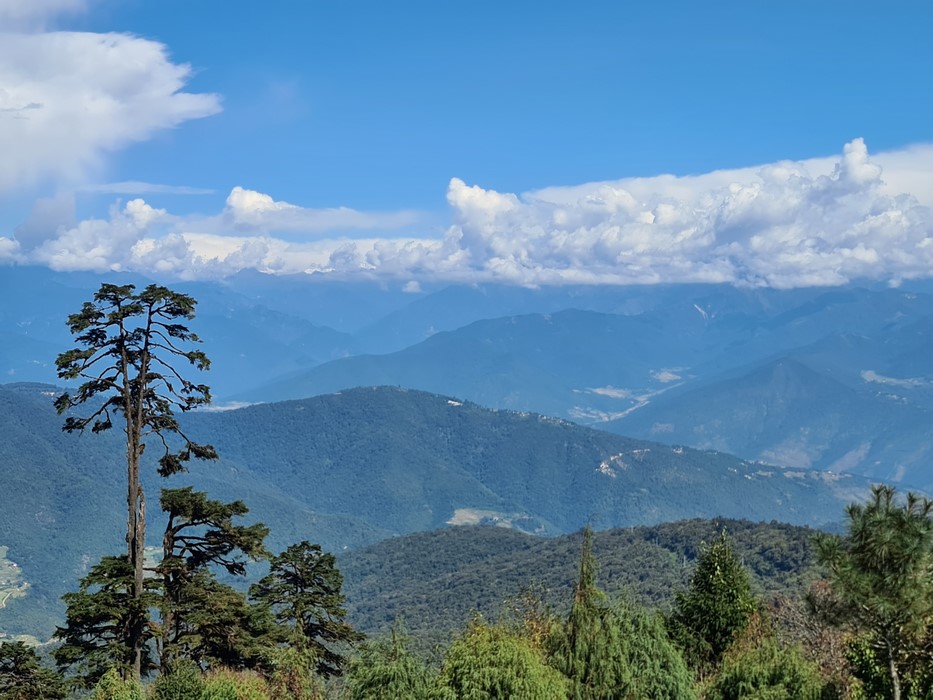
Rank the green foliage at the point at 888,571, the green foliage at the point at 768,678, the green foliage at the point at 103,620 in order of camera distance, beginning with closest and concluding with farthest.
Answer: the green foliage at the point at 888,571 < the green foliage at the point at 768,678 < the green foliage at the point at 103,620

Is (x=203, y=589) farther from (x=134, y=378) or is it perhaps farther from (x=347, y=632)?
(x=347, y=632)

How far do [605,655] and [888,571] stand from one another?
7903 mm

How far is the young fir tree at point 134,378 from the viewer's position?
2769cm

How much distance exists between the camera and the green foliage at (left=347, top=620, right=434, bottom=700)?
2377 cm

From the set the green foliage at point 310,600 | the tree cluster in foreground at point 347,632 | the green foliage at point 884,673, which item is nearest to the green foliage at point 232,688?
the tree cluster in foreground at point 347,632

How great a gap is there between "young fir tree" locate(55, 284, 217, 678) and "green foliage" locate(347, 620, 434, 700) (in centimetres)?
750

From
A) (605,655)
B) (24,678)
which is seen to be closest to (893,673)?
(605,655)

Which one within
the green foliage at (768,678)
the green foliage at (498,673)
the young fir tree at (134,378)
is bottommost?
the green foliage at (768,678)

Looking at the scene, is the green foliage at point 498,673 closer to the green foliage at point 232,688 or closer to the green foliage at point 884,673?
the green foliage at point 232,688

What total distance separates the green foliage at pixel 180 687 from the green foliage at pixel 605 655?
9.59 m

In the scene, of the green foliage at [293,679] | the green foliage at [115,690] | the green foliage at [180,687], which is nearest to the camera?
the green foliage at [115,690]

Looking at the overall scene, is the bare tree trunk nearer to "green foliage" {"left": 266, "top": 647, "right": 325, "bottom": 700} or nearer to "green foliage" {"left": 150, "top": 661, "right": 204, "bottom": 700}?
"green foliage" {"left": 266, "top": 647, "right": 325, "bottom": 700}

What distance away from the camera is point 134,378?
2870 centimetres

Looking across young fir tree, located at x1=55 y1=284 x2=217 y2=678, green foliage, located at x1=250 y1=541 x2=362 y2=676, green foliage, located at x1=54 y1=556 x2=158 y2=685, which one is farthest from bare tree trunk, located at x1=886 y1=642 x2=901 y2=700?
green foliage, located at x1=54 y1=556 x2=158 y2=685
